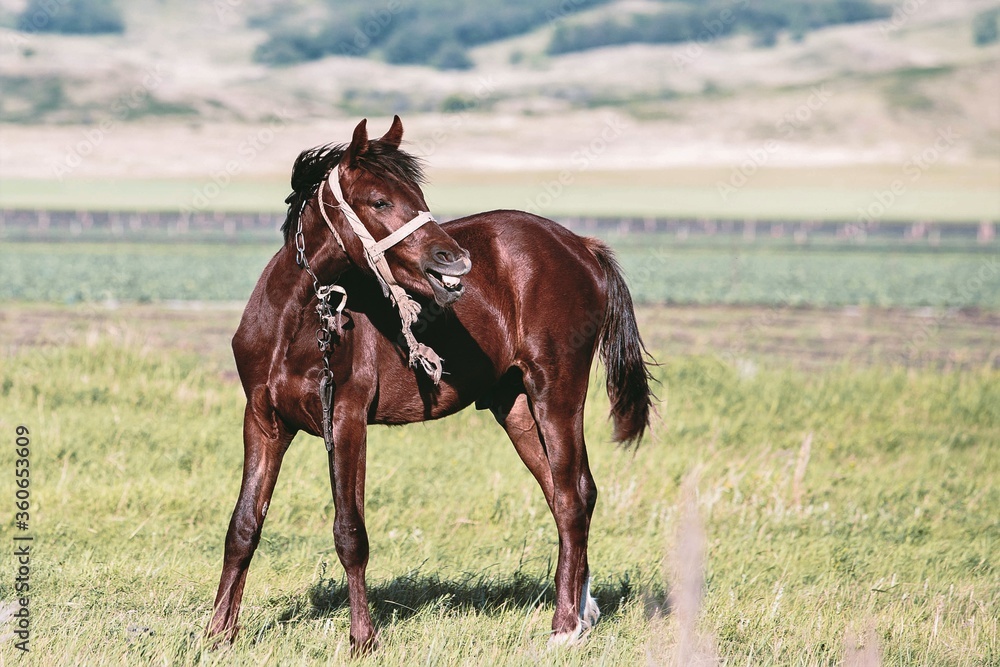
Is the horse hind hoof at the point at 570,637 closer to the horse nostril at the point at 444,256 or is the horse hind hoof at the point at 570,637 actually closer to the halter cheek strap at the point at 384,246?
the halter cheek strap at the point at 384,246

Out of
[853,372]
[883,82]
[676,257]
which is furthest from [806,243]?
[883,82]

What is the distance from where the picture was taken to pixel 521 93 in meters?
145

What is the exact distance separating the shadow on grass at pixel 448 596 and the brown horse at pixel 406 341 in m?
0.42

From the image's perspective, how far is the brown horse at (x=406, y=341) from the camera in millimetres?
4969

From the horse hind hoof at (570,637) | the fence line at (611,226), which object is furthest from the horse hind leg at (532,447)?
the fence line at (611,226)

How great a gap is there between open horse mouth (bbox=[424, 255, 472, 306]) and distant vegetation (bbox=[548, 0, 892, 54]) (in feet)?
608

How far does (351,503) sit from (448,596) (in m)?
0.94

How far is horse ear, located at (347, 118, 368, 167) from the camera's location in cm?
480

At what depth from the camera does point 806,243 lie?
55625 mm

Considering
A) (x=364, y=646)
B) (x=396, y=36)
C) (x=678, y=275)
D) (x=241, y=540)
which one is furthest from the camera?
(x=396, y=36)

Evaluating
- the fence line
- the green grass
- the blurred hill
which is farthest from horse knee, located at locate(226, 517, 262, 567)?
the blurred hill

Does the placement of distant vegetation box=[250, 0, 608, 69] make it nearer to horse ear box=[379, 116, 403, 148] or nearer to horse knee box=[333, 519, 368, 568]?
horse ear box=[379, 116, 403, 148]

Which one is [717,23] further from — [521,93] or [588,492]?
[588,492]

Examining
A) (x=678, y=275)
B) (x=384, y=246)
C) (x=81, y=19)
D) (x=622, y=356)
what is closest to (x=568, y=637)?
(x=622, y=356)
